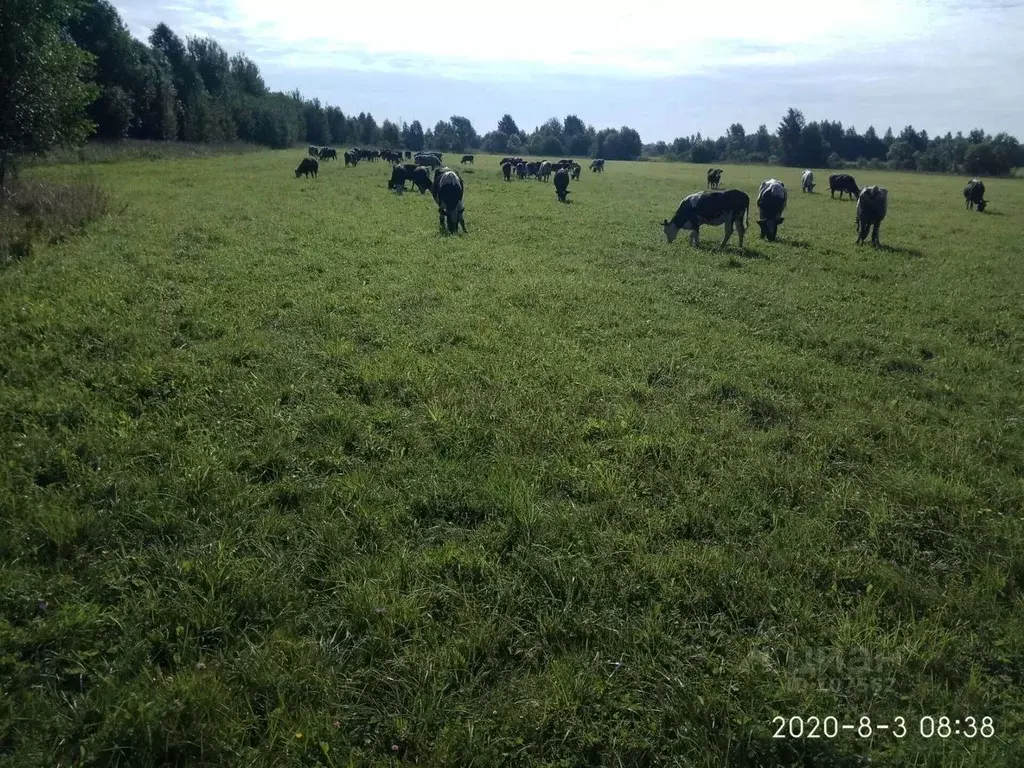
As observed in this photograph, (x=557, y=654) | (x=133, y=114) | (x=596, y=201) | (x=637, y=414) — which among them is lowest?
(x=557, y=654)

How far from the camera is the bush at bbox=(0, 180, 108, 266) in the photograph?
11617 millimetres

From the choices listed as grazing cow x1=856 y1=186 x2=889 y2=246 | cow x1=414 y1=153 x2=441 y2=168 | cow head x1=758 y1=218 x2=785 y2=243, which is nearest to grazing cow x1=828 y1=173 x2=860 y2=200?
grazing cow x1=856 y1=186 x2=889 y2=246

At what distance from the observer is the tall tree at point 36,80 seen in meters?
18.2

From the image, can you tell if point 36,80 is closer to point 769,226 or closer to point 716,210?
point 716,210

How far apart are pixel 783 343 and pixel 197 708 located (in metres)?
7.93

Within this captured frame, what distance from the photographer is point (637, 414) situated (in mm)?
6215

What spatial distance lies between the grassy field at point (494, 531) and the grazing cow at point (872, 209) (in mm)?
8842

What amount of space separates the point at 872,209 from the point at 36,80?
24.0 meters

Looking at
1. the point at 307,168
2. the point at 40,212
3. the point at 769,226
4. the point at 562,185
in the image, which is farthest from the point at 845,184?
the point at 40,212

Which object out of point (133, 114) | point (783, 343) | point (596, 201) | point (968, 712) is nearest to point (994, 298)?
point (783, 343)

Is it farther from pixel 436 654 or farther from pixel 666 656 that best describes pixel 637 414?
pixel 436 654

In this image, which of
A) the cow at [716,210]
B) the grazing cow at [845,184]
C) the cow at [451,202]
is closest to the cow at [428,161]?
the grazing cow at [845,184]

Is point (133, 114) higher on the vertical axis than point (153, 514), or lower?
higher

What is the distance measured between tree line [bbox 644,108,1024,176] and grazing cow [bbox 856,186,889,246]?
211 ft
